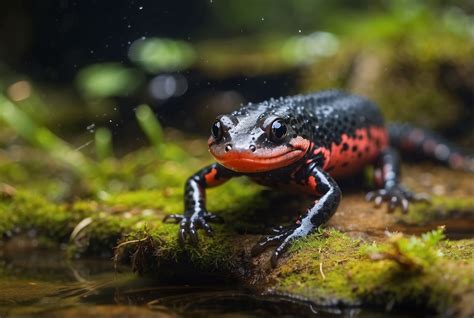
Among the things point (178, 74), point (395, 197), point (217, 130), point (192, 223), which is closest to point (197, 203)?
point (192, 223)

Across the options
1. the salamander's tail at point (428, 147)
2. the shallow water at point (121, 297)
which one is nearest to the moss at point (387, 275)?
the shallow water at point (121, 297)

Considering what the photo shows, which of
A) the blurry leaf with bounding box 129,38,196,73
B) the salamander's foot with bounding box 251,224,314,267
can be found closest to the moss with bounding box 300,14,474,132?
the blurry leaf with bounding box 129,38,196,73

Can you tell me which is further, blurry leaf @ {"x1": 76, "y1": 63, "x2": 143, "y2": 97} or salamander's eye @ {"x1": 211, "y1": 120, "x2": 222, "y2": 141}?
blurry leaf @ {"x1": 76, "y1": 63, "x2": 143, "y2": 97}

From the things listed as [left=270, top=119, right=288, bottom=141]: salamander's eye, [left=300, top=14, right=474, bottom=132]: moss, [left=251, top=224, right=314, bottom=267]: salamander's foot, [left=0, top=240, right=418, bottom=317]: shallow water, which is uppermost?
[left=300, top=14, right=474, bottom=132]: moss

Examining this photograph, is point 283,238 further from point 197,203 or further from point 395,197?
point 395,197

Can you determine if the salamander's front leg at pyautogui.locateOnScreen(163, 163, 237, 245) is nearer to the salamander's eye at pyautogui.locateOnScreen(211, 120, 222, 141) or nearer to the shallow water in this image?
the shallow water
